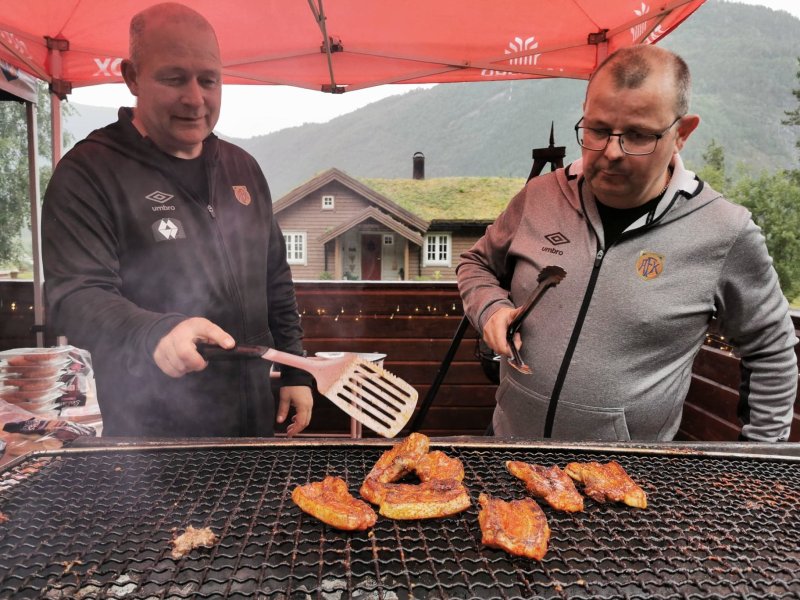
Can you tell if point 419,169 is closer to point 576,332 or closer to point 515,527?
point 576,332

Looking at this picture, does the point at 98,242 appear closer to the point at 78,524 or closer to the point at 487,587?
the point at 78,524

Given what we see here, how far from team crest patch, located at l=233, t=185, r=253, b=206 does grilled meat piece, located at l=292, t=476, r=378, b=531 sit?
1462 millimetres

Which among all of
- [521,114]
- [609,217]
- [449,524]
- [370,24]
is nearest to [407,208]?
[370,24]

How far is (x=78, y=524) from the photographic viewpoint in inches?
49.3

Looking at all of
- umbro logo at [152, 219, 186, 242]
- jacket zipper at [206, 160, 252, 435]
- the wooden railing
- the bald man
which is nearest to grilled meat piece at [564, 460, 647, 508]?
the bald man

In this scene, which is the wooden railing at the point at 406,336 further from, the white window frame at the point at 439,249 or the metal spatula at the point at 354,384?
the white window frame at the point at 439,249

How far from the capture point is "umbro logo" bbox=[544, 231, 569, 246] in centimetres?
215

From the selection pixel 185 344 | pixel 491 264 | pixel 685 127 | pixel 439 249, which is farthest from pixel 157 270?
pixel 439 249

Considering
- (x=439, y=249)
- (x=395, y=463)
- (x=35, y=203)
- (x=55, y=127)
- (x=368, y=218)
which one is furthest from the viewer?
(x=368, y=218)

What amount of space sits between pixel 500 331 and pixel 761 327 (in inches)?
42.3

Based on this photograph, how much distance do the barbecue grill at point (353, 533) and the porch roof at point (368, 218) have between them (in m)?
12.5

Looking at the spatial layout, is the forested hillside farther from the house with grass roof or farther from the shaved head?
→ the shaved head

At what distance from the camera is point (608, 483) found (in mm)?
1420

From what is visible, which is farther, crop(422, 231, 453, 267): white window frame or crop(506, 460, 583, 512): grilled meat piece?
crop(422, 231, 453, 267): white window frame
